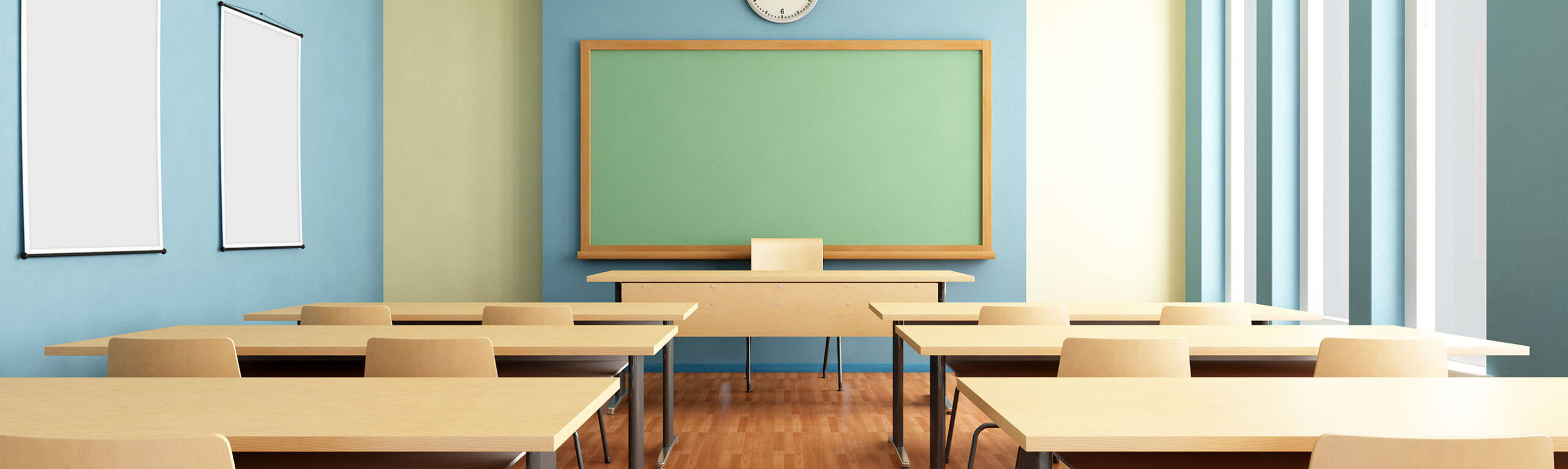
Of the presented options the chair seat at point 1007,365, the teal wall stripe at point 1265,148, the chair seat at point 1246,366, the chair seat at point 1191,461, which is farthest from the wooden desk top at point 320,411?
the teal wall stripe at point 1265,148

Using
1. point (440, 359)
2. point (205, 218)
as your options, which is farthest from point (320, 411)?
point (205, 218)

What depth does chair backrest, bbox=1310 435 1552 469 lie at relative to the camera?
1.14 m

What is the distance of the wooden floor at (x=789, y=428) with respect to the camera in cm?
324

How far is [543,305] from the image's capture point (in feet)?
11.4

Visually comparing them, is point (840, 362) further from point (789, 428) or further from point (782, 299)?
point (789, 428)

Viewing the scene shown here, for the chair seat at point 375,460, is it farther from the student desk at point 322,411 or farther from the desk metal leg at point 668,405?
the desk metal leg at point 668,405

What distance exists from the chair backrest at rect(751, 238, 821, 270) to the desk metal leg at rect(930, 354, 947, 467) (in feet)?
8.55

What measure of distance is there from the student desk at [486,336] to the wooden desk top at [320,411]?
573 millimetres

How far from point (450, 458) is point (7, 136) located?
2.46 m

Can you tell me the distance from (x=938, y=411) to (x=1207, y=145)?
3736 mm

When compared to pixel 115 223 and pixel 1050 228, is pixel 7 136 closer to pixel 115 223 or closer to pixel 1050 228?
pixel 115 223

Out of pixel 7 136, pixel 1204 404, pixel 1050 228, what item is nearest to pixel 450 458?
pixel 1204 404

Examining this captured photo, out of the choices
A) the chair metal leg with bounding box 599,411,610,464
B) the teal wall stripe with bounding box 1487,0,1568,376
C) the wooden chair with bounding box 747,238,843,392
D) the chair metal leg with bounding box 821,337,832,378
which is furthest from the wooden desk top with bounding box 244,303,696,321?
the teal wall stripe with bounding box 1487,0,1568,376

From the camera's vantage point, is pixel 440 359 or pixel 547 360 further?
pixel 547 360
